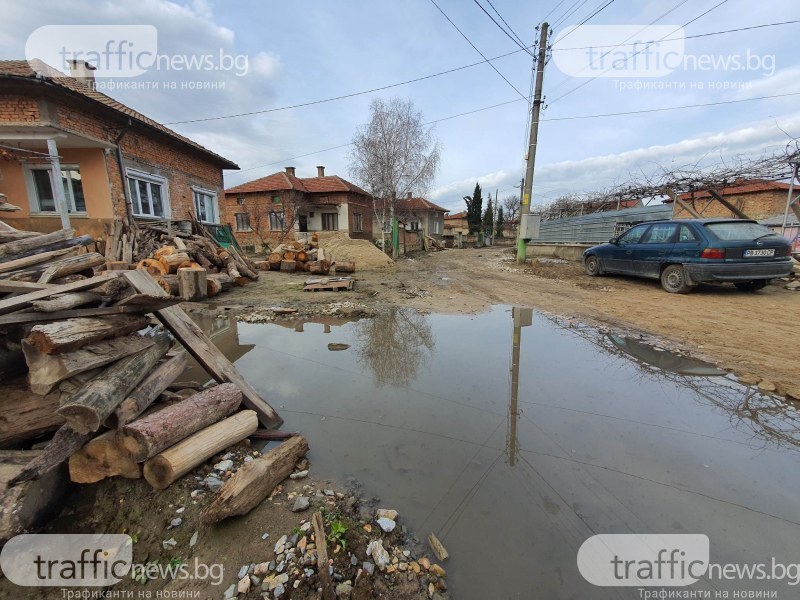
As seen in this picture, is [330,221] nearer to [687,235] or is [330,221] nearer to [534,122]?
[534,122]

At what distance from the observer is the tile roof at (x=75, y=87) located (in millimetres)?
7829

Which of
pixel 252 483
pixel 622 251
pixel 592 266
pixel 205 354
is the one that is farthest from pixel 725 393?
pixel 592 266

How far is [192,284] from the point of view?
290 inches

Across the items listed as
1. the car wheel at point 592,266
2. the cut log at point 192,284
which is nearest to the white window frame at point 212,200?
the cut log at point 192,284

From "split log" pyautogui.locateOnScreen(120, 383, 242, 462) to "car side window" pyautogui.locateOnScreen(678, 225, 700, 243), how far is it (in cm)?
847

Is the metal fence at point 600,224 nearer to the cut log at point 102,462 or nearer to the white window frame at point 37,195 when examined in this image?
the cut log at point 102,462

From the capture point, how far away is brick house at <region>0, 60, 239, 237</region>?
8211 mm

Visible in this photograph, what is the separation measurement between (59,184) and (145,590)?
36.9 ft

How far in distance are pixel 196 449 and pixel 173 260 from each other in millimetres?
7514

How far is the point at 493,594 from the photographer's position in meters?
1.53

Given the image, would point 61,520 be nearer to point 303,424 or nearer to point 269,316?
point 303,424

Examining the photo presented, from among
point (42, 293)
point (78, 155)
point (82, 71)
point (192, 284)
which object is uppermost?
point (82, 71)

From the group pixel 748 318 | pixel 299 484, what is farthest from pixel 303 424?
pixel 748 318

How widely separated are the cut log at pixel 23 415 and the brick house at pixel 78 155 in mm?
9411
